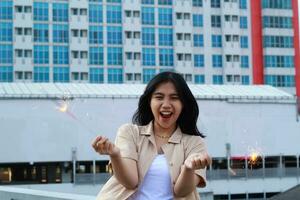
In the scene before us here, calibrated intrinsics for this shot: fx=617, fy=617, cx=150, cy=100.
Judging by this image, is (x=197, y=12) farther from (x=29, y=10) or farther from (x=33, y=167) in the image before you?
(x=33, y=167)

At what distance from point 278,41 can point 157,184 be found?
68.6 meters

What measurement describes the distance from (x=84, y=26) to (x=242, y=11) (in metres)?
17.9

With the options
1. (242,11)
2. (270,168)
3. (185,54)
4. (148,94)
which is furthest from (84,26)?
(148,94)

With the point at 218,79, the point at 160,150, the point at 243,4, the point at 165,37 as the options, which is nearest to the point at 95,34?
the point at 165,37

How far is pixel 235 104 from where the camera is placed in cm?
4206

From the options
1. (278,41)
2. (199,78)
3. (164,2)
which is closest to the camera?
(164,2)

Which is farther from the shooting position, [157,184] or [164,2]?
[164,2]

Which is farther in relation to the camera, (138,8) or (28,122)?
(138,8)

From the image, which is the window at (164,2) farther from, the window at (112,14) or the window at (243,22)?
the window at (243,22)

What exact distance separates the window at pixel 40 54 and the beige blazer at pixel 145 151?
60075 mm

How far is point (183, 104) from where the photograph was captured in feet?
8.95

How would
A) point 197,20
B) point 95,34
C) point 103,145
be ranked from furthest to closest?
point 197,20 → point 95,34 → point 103,145

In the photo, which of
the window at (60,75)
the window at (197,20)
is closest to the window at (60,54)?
the window at (60,75)

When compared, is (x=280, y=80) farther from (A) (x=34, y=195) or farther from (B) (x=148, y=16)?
(A) (x=34, y=195)
